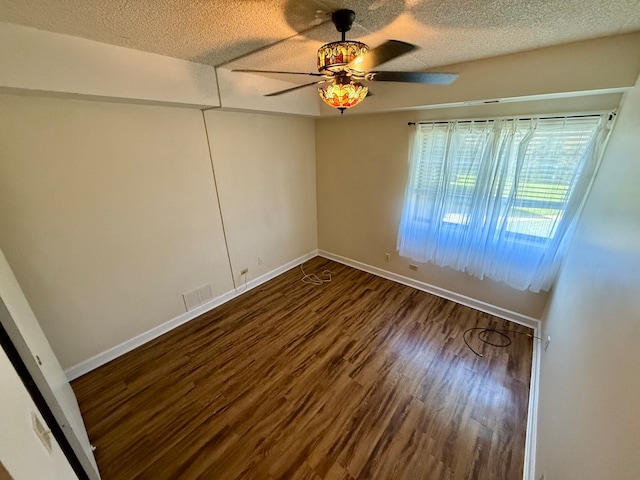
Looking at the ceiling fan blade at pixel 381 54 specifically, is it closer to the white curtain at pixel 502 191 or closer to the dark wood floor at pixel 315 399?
the white curtain at pixel 502 191

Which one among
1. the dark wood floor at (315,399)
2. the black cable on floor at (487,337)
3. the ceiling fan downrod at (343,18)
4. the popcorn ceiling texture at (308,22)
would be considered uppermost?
the popcorn ceiling texture at (308,22)

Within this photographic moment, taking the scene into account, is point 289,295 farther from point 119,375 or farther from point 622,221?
point 622,221

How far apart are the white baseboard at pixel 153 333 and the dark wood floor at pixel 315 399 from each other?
7cm

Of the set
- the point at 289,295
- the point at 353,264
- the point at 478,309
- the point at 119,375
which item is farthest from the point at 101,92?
the point at 478,309

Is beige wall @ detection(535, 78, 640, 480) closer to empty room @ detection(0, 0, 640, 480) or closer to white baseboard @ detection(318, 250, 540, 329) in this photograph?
empty room @ detection(0, 0, 640, 480)

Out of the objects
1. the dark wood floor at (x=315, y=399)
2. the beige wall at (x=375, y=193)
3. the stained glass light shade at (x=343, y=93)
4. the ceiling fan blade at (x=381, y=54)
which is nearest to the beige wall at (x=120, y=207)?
the dark wood floor at (x=315, y=399)

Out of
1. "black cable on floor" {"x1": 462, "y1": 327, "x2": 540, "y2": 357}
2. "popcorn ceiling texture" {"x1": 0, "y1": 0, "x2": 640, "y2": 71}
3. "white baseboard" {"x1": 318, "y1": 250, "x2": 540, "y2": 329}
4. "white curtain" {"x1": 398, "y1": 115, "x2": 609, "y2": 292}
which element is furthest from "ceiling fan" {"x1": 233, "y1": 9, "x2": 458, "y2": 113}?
"white baseboard" {"x1": 318, "y1": 250, "x2": 540, "y2": 329}

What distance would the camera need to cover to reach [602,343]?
1023 millimetres

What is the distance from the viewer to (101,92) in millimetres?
1636

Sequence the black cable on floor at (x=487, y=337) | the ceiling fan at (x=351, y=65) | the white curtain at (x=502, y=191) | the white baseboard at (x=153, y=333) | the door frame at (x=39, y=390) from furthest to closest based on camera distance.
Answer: the black cable on floor at (x=487, y=337), the white baseboard at (x=153, y=333), the white curtain at (x=502, y=191), the ceiling fan at (x=351, y=65), the door frame at (x=39, y=390)

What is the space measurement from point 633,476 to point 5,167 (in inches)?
125

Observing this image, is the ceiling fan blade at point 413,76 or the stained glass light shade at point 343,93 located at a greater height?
the ceiling fan blade at point 413,76

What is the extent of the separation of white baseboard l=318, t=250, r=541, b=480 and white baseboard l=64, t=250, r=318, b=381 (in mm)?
1347

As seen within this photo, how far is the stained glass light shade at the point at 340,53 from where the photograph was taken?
122 cm
